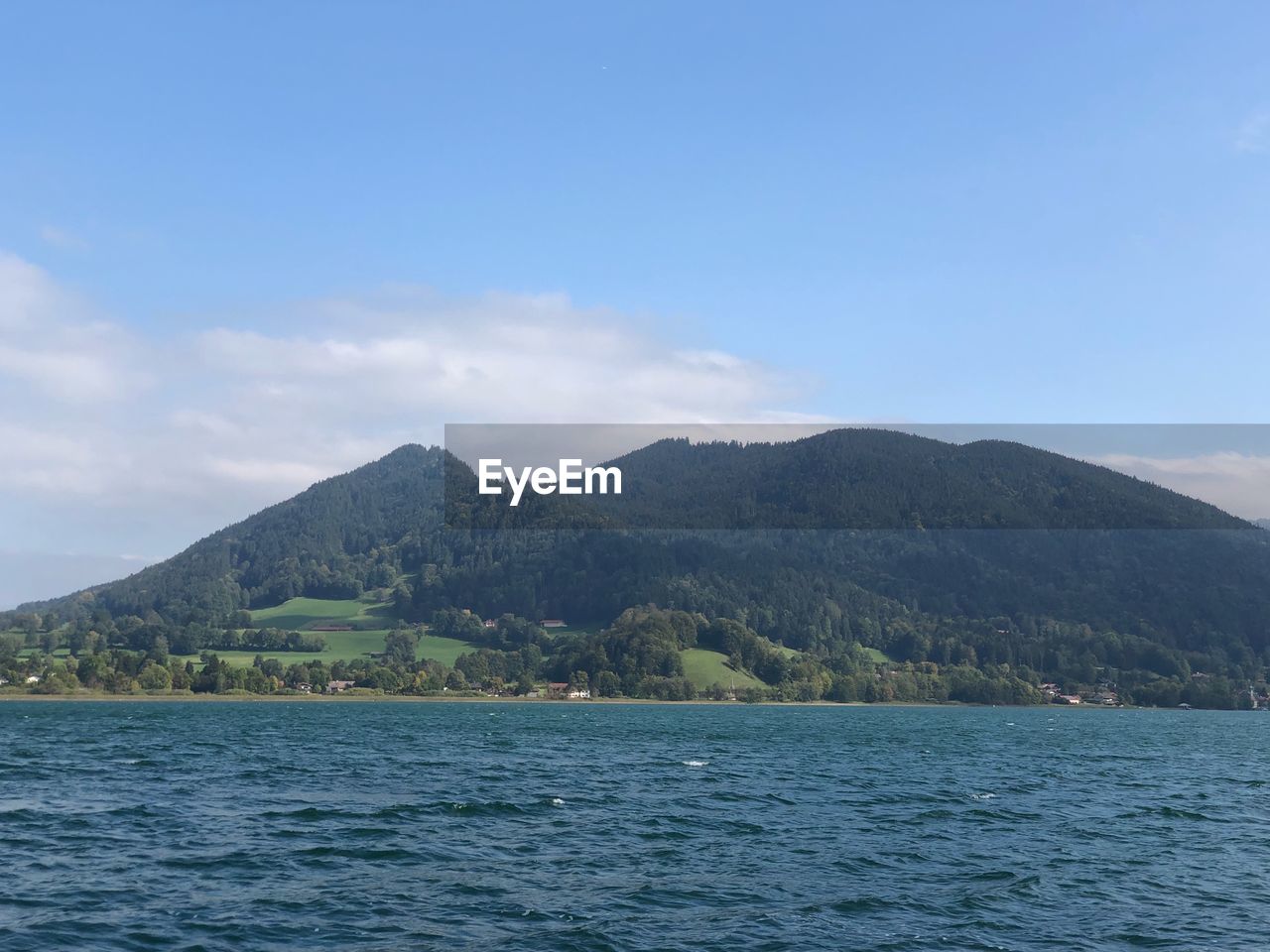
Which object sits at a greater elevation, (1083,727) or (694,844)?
(694,844)

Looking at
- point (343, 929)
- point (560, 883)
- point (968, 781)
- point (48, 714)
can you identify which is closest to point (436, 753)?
point (968, 781)

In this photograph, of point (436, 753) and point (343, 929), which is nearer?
point (343, 929)

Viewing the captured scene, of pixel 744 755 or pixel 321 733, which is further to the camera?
pixel 321 733

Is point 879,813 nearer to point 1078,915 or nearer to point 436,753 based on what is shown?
point 1078,915

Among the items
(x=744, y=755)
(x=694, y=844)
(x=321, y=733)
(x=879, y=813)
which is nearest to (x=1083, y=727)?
(x=744, y=755)

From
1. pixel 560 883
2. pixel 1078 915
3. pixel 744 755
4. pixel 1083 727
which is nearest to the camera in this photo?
pixel 1078 915

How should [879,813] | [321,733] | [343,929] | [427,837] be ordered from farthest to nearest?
[321,733], [879,813], [427,837], [343,929]

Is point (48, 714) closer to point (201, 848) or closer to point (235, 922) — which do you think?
point (201, 848)
